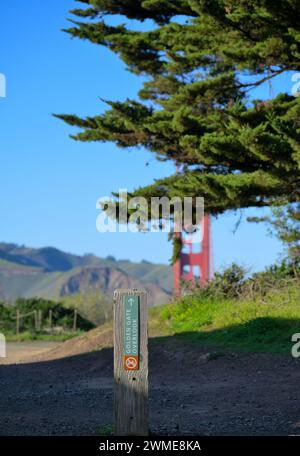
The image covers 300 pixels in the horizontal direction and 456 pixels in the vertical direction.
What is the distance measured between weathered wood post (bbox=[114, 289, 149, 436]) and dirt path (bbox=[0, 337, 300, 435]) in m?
0.84

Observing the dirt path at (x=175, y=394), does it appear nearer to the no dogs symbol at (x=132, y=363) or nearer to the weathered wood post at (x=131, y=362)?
the weathered wood post at (x=131, y=362)

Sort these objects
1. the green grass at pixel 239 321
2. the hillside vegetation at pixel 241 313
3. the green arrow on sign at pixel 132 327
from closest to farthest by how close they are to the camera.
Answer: the green arrow on sign at pixel 132 327 < the green grass at pixel 239 321 < the hillside vegetation at pixel 241 313

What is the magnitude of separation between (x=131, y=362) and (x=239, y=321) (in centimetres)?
921

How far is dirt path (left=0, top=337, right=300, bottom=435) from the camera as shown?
24.7 feet

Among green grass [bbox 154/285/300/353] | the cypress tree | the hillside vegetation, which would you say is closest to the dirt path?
green grass [bbox 154/285/300/353]

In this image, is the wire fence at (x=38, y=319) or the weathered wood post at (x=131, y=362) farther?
the wire fence at (x=38, y=319)

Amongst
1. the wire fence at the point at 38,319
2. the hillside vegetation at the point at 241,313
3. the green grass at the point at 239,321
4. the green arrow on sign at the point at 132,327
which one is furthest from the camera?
the wire fence at the point at 38,319

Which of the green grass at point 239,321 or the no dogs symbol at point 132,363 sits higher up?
the green grass at point 239,321

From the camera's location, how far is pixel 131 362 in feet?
20.3

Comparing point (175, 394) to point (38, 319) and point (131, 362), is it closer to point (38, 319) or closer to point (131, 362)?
point (131, 362)

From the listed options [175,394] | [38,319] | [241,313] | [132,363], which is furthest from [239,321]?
[38,319]

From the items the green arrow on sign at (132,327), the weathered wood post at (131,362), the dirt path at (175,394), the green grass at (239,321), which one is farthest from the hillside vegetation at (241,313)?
the green arrow on sign at (132,327)

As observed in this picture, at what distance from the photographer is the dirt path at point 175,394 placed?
7517 mm

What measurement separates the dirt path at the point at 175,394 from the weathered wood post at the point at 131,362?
2.76 ft
